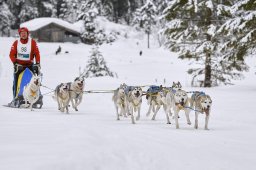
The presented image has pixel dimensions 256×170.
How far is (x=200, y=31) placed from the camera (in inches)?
816

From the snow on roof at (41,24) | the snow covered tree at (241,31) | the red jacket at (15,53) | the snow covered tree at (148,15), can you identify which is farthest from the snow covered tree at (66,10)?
the red jacket at (15,53)

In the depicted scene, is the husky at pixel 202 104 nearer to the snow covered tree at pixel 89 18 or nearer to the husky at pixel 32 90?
the husky at pixel 32 90

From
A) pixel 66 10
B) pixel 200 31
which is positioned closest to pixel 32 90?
pixel 200 31

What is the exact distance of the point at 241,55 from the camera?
17375mm

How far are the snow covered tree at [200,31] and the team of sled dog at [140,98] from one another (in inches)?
406

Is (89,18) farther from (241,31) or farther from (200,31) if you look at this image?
(241,31)

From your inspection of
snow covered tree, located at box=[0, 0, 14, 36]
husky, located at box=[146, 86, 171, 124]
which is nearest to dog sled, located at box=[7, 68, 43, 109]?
husky, located at box=[146, 86, 171, 124]

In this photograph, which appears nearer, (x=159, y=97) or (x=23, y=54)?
(x=159, y=97)

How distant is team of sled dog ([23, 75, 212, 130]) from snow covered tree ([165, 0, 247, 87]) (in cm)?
1030

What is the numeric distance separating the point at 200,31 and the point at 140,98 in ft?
41.0

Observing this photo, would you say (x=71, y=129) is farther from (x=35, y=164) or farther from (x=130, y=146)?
(x=35, y=164)

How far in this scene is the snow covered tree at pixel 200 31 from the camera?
780 inches

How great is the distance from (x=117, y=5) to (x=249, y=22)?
214 ft

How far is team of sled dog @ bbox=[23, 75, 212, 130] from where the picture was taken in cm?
842
